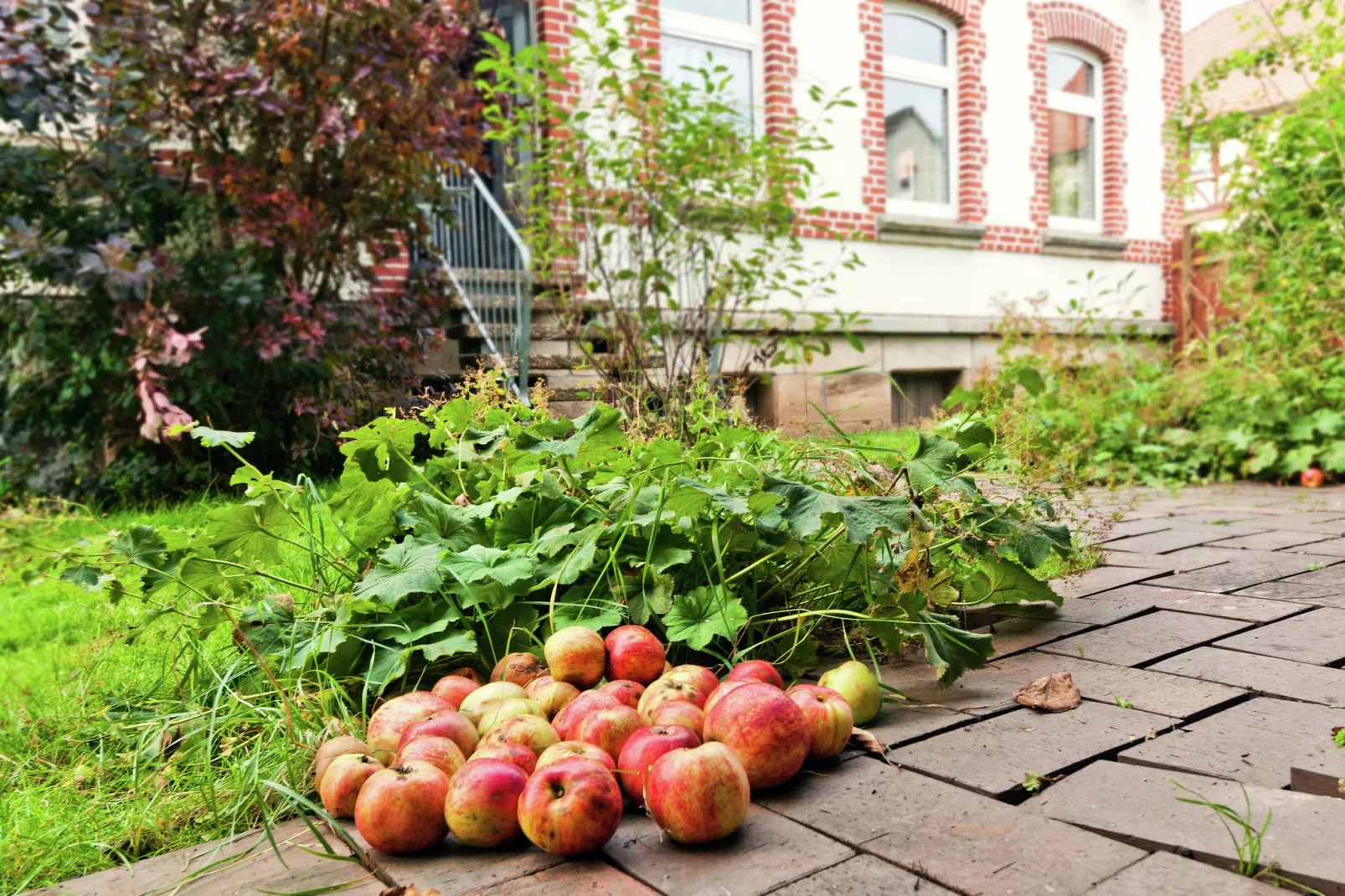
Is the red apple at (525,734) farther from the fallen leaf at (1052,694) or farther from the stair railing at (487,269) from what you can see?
the stair railing at (487,269)

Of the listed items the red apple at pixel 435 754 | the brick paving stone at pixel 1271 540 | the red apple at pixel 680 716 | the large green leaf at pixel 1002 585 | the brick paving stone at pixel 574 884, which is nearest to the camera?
the brick paving stone at pixel 574 884

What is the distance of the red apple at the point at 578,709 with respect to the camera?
1658mm

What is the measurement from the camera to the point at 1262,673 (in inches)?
80.1

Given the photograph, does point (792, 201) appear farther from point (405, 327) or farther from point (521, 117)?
point (405, 327)

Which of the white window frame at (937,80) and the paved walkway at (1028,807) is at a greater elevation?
the white window frame at (937,80)

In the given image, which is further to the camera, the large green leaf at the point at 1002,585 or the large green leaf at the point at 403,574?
the large green leaf at the point at 1002,585

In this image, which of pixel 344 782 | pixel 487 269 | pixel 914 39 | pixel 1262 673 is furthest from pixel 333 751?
pixel 914 39

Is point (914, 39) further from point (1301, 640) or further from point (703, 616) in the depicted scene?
point (703, 616)

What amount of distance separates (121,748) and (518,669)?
0.81m

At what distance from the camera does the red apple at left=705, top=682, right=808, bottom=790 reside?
4.99ft

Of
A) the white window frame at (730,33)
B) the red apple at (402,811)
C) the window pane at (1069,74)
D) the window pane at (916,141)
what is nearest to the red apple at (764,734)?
the red apple at (402,811)

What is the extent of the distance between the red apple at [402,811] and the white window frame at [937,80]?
28.6 feet

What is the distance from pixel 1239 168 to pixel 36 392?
7.41 meters

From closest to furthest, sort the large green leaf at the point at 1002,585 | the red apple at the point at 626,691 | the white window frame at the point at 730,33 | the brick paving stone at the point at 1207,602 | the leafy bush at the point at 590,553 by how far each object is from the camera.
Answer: the red apple at the point at 626,691
the leafy bush at the point at 590,553
the large green leaf at the point at 1002,585
the brick paving stone at the point at 1207,602
the white window frame at the point at 730,33
